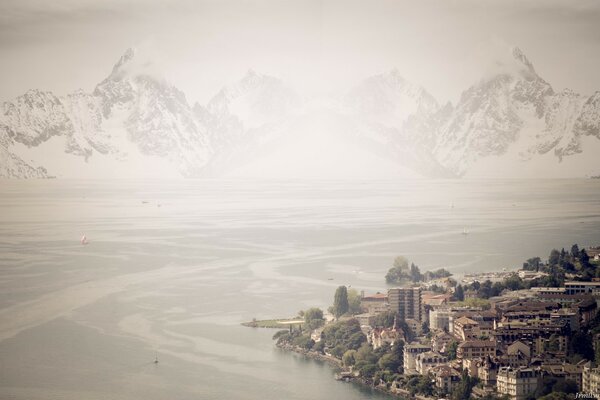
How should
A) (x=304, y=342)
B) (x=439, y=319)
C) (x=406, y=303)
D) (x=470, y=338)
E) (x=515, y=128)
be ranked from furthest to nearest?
(x=515, y=128) → (x=406, y=303) → (x=439, y=319) → (x=304, y=342) → (x=470, y=338)

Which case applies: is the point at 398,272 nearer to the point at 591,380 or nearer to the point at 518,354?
the point at 518,354

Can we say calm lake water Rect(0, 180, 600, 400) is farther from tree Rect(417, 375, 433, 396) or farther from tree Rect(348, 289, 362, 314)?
tree Rect(348, 289, 362, 314)

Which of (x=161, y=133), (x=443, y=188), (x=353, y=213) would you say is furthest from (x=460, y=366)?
(x=161, y=133)

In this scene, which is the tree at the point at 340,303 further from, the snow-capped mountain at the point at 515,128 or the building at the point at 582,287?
the snow-capped mountain at the point at 515,128

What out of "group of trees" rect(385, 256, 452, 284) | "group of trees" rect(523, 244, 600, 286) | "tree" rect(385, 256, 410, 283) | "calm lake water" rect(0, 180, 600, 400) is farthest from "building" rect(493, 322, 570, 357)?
"tree" rect(385, 256, 410, 283)

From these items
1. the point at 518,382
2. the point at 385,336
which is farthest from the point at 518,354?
the point at 385,336
